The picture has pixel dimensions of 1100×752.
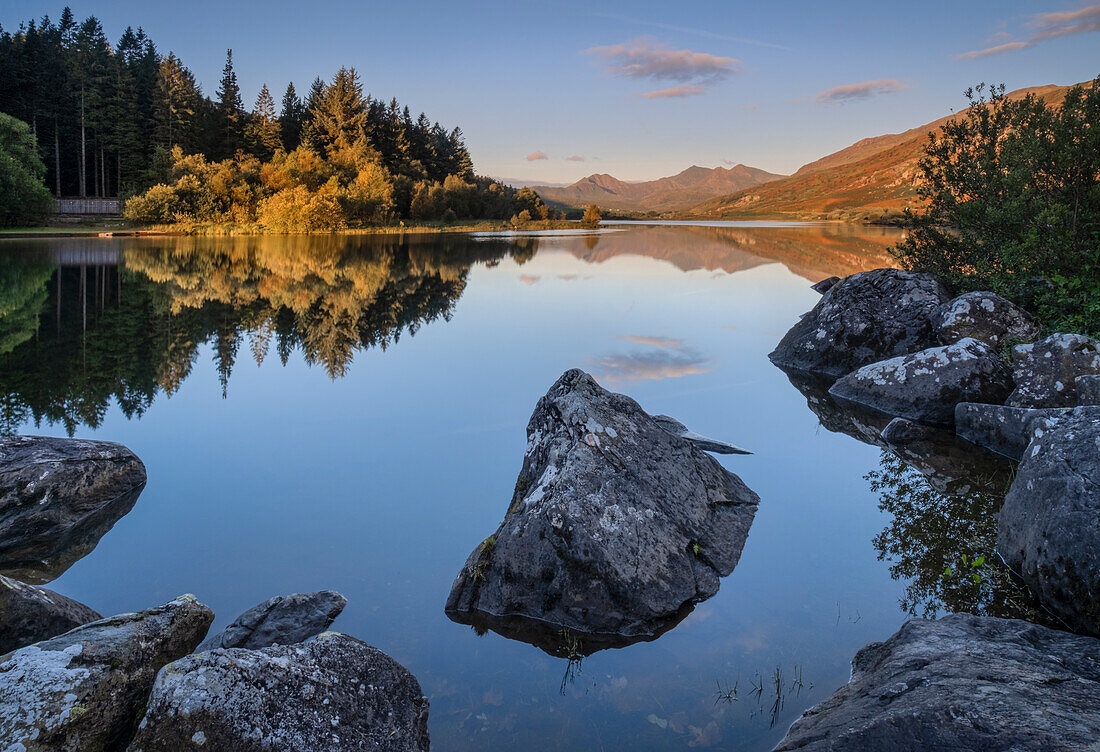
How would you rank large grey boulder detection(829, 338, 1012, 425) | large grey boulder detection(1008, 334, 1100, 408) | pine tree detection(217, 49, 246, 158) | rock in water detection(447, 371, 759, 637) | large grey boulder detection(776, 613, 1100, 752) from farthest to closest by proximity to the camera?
pine tree detection(217, 49, 246, 158) < large grey boulder detection(829, 338, 1012, 425) < large grey boulder detection(1008, 334, 1100, 408) < rock in water detection(447, 371, 759, 637) < large grey boulder detection(776, 613, 1100, 752)

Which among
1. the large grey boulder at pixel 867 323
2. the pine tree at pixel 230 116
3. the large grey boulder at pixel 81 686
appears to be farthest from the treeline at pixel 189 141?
the large grey boulder at pixel 81 686

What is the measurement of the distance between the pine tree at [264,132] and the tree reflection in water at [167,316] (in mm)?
50855

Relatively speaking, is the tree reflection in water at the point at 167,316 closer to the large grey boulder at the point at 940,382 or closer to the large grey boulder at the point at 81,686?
the large grey boulder at the point at 81,686

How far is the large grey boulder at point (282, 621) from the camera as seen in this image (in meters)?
4.02

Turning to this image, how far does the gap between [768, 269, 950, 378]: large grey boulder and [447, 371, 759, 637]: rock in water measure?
7.56m

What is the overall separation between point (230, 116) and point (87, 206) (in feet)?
74.7

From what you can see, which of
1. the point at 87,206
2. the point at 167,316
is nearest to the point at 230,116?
the point at 87,206

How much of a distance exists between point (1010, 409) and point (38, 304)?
68.4ft

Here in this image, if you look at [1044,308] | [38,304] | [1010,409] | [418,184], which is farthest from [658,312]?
[418,184]

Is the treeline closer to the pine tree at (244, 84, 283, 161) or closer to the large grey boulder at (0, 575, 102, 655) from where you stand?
the pine tree at (244, 84, 283, 161)

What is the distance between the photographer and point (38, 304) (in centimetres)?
1698

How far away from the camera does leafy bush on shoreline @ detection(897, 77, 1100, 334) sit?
447 inches

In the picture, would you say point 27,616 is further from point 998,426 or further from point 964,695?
point 998,426

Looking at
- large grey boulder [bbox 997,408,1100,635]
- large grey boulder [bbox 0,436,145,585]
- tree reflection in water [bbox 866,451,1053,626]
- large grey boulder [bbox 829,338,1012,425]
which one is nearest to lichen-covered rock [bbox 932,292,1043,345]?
large grey boulder [bbox 829,338,1012,425]
